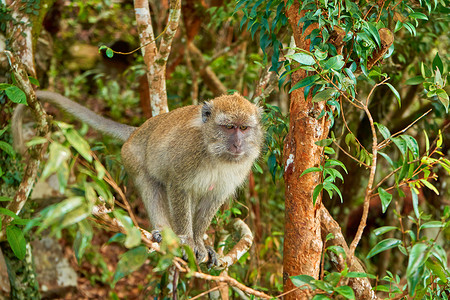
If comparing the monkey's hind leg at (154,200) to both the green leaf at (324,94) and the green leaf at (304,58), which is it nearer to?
the green leaf at (324,94)

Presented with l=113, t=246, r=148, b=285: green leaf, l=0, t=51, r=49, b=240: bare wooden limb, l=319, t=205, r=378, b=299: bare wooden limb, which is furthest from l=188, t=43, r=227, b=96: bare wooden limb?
l=113, t=246, r=148, b=285: green leaf

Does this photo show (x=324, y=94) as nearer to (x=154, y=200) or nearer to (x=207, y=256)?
(x=207, y=256)

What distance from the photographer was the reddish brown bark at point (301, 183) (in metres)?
3.21

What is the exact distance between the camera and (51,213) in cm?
158

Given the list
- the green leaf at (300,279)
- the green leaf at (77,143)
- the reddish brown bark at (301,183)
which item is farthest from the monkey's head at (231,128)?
the green leaf at (77,143)

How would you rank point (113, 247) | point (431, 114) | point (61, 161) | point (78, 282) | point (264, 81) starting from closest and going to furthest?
point (61, 161)
point (264, 81)
point (431, 114)
point (78, 282)
point (113, 247)

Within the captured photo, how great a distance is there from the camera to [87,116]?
4.93 metres

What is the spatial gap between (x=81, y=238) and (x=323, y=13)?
2.07 meters

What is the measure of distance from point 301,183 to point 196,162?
1111 mm

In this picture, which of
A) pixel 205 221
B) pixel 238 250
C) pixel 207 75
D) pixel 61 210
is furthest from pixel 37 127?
pixel 207 75

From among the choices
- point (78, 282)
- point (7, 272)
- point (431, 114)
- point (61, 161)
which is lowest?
point (78, 282)

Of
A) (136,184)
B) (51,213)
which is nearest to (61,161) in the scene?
(51,213)

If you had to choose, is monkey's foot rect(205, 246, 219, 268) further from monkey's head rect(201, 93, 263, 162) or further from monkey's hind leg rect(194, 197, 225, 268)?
monkey's head rect(201, 93, 263, 162)

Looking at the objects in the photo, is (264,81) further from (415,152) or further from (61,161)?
(61,161)
